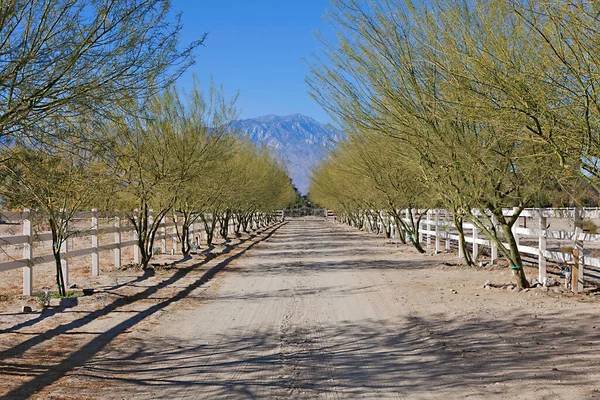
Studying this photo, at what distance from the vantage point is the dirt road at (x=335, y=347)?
5742mm

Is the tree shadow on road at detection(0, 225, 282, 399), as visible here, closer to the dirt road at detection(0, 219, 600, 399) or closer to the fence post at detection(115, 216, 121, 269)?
the dirt road at detection(0, 219, 600, 399)

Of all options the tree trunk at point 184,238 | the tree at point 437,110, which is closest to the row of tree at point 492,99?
the tree at point 437,110

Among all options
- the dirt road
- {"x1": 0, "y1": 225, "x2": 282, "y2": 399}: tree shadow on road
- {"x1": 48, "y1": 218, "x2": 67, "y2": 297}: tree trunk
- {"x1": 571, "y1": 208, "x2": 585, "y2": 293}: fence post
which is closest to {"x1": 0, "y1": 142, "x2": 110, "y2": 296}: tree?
{"x1": 48, "y1": 218, "x2": 67, "y2": 297}: tree trunk

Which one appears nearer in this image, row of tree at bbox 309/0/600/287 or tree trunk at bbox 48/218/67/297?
row of tree at bbox 309/0/600/287

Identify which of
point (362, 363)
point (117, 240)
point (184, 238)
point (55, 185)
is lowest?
point (362, 363)

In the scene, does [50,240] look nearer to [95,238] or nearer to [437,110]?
[95,238]

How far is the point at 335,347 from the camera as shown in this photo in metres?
7.50

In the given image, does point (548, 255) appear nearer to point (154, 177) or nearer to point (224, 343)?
point (224, 343)

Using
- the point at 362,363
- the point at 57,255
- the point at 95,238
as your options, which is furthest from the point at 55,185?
the point at 95,238

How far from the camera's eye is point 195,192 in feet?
64.7

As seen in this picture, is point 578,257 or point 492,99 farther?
point 578,257

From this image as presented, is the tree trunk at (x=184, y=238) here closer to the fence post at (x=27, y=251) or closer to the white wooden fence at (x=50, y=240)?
the white wooden fence at (x=50, y=240)

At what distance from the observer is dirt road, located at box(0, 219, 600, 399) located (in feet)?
18.8

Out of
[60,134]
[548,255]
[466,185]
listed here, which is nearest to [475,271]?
[548,255]
